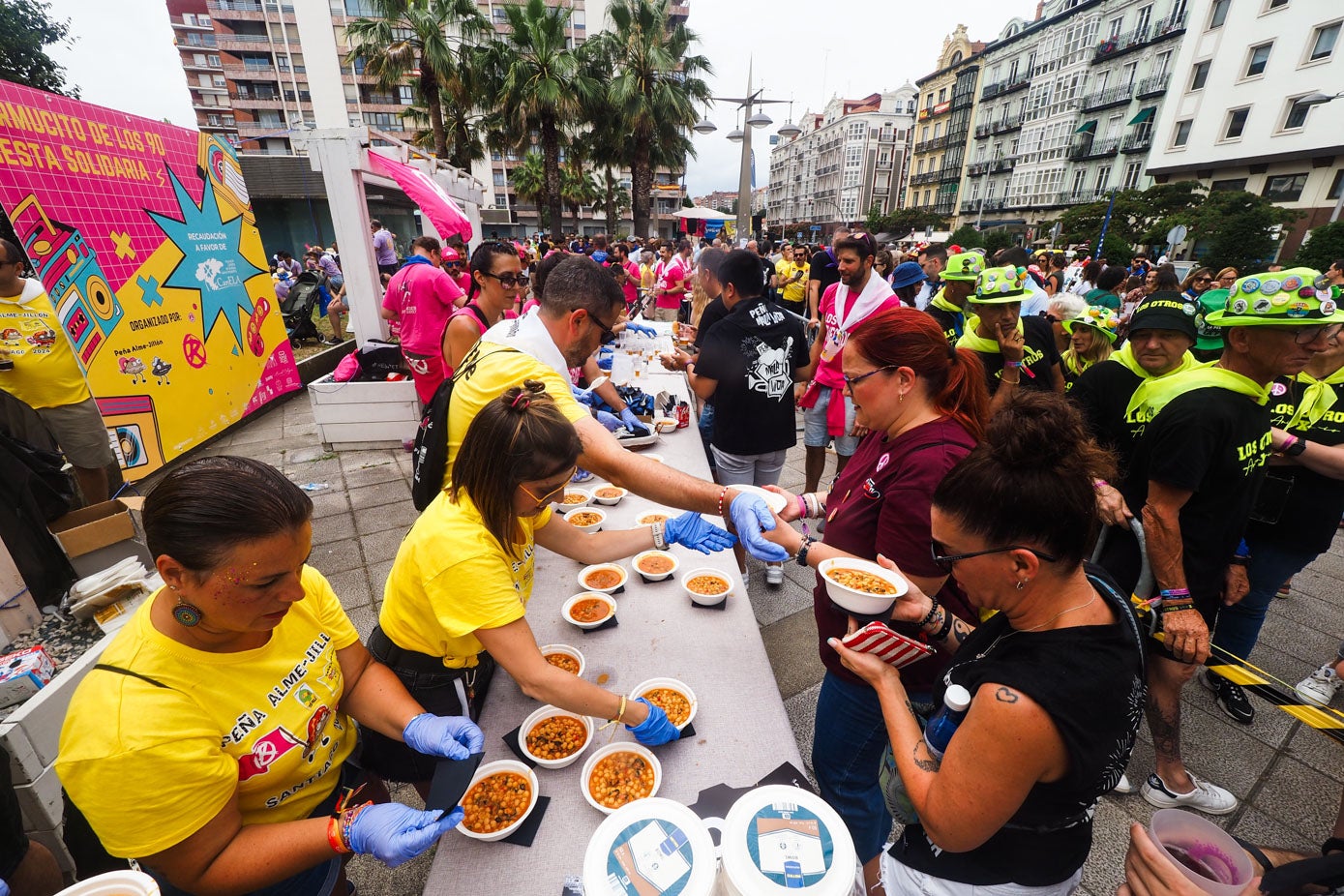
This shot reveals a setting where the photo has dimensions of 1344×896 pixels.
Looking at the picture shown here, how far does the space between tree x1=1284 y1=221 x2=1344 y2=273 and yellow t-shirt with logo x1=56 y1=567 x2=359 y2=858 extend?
71.9 feet

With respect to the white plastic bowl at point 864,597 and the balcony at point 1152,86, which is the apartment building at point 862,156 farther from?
the white plastic bowl at point 864,597

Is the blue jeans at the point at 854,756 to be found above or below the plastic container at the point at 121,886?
below

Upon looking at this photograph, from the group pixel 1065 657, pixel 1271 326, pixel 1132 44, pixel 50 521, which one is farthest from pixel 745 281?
pixel 1132 44

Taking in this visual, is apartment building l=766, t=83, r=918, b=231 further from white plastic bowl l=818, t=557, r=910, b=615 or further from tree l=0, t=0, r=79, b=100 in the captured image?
white plastic bowl l=818, t=557, r=910, b=615

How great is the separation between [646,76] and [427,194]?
1651cm

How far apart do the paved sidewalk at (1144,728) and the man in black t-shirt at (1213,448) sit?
79 cm

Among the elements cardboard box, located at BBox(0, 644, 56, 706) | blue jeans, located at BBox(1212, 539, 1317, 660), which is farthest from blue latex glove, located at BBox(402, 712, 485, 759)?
blue jeans, located at BBox(1212, 539, 1317, 660)

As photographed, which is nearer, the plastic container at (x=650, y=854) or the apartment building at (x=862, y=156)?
the plastic container at (x=650, y=854)

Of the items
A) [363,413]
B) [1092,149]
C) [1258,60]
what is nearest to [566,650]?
[363,413]

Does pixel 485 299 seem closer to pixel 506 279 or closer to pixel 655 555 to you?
pixel 506 279

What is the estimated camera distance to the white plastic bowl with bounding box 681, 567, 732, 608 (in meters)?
2.54

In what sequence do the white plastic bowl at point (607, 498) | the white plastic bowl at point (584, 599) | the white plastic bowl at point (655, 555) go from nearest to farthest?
the white plastic bowl at point (584, 599) < the white plastic bowl at point (655, 555) < the white plastic bowl at point (607, 498)

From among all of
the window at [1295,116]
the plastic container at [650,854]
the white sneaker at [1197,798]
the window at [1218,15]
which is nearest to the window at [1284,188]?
the window at [1295,116]

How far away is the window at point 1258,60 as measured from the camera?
23.0 m
